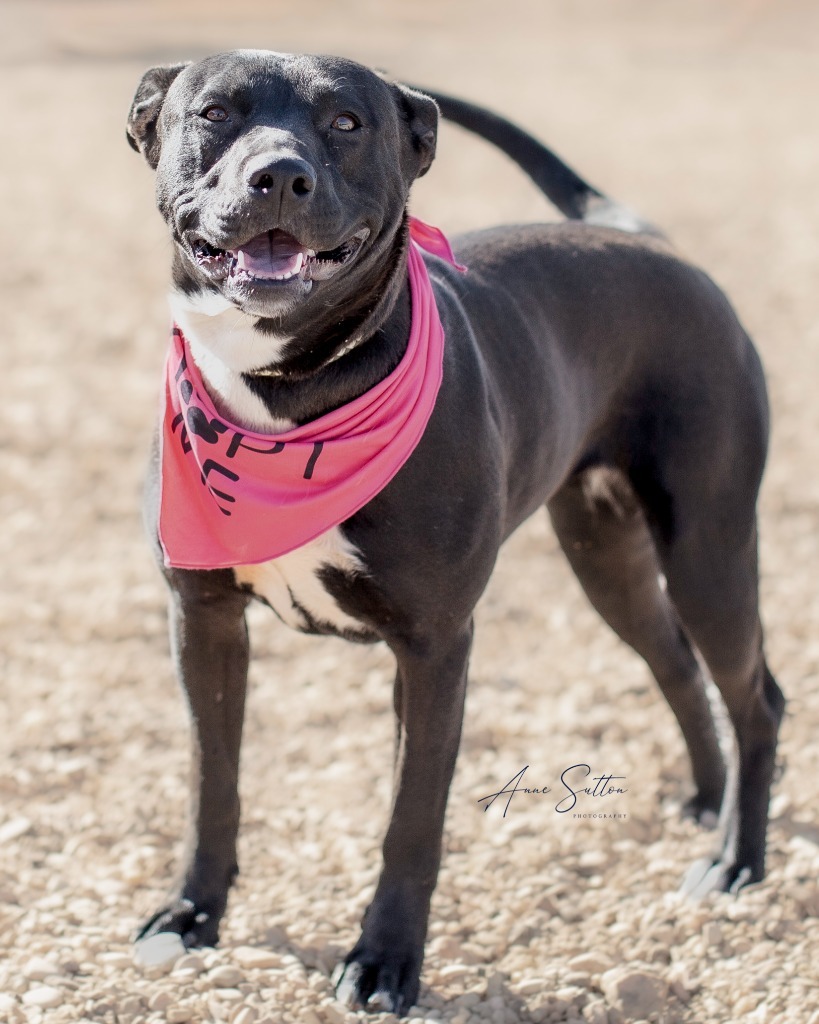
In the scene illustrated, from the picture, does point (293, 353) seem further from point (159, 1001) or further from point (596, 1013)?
point (596, 1013)

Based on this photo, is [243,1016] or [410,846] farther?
[410,846]

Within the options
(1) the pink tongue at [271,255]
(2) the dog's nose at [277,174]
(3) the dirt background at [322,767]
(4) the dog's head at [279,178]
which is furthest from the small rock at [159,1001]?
(2) the dog's nose at [277,174]

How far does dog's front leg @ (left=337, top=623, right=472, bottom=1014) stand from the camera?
3.09m

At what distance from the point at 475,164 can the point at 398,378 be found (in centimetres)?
1129

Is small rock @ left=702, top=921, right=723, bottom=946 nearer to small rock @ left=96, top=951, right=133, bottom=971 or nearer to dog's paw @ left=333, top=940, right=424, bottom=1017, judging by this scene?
dog's paw @ left=333, top=940, right=424, bottom=1017

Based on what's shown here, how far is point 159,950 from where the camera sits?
10.9 feet

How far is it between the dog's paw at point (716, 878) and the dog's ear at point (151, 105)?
231cm

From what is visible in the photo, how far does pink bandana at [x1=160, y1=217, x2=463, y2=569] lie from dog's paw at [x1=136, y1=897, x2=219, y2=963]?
0.92 meters

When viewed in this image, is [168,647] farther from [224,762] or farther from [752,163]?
[752,163]

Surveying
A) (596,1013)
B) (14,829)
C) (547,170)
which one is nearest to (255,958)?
(596,1013)

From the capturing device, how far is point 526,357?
10.9 feet

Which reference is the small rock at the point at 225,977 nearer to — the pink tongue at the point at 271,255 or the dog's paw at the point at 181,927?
the dog's paw at the point at 181,927

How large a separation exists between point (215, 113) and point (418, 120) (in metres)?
0.49
